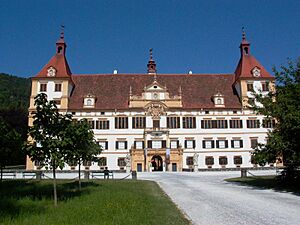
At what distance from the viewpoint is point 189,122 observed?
48.3 metres

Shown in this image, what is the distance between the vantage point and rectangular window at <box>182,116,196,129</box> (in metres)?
48.3

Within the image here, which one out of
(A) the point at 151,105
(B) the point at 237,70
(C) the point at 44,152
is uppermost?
(B) the point at 237,70

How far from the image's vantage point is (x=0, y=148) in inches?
890

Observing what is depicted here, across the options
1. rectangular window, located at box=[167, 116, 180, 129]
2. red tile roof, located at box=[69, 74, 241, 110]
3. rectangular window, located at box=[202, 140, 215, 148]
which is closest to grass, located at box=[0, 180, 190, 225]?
rectangular window, located at box=[167, 116, 180, 129]

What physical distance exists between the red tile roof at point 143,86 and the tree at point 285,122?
27.1 m

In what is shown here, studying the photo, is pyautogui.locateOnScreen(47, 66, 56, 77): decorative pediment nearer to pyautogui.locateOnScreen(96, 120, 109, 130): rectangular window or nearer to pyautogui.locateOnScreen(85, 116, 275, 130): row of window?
pyautogui.locateOnScreen(85, 116, 275, 130): row of window

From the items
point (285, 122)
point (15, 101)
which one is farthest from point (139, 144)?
point (15, 101)

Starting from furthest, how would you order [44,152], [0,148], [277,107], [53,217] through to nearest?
[0,148] → [277,107] → [44,152] → [53,217]

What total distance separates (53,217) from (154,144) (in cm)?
3748

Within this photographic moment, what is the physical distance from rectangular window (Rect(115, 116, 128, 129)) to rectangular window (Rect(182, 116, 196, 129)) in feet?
28.9

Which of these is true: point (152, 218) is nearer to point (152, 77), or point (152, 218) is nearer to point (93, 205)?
point (93, 205)

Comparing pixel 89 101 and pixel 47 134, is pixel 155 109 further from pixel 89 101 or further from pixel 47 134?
pixel 47 134

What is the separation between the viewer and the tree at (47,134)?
532 inches

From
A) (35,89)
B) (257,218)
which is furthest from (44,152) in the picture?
(35,89)
